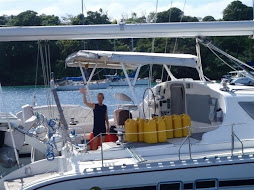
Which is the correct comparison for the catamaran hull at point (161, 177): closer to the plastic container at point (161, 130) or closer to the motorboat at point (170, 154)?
the motorboat at point (170, 154)

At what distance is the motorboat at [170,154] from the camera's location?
28.6 ft

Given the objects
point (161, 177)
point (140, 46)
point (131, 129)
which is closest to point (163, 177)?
point (161, 177)

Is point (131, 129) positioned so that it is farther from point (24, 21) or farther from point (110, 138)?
point (24, 21)

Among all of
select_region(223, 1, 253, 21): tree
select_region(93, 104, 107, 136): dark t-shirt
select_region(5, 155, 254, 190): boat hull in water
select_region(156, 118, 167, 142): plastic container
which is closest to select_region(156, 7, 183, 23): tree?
select_region(223, 1, 253, 21): tree

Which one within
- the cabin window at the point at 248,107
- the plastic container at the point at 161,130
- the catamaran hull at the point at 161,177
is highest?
the cabin window at the point at 248,107

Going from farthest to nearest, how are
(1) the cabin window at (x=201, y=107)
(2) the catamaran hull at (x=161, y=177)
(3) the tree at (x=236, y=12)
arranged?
(3) the tree at (x=236, y=12) → (1) the cabin window at (x=201, y=107) → (2) the catamaran hull at (x=161, y=177)

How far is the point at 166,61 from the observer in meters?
9.77

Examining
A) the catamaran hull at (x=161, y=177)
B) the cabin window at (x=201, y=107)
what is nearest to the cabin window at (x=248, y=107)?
the cabin window at (x=201, y=107)

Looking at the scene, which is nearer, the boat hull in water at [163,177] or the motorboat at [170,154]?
the boat hull in water at [163,177]

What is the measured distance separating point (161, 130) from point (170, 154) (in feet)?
1.81

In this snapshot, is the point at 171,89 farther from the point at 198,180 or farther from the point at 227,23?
the point at 198,180

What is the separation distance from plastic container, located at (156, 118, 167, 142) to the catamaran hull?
36.7 inches

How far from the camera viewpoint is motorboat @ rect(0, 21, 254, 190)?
28.6ft

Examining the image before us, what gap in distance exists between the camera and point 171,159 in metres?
9.07
